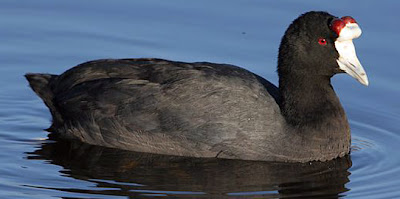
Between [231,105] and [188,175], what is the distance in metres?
0.76

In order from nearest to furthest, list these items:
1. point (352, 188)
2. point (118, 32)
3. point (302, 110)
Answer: point (352, 188) → point (302, 110) → point (118, 32)

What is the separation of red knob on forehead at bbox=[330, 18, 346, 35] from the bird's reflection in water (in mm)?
→ 1248

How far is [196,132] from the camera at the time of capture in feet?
29.5

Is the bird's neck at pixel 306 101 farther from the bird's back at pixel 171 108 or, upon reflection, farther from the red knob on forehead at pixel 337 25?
the red knob on forehead at pixel 337 25

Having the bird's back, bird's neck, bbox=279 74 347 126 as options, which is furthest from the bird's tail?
bird's neck, bbox=279 74 347 126

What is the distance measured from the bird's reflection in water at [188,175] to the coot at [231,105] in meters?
0.10

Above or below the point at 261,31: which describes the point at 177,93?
below

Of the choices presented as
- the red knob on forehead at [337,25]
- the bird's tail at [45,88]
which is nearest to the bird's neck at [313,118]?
the red knob on forehead at [337,25]

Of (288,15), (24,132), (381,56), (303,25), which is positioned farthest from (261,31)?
(24,132)

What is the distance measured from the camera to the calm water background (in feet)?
27.9

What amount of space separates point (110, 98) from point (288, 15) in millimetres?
3391

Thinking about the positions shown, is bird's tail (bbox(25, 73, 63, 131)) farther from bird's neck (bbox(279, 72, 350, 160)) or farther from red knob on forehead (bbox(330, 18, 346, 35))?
red knob on forehead (bbox(330, 18, 346, 35))

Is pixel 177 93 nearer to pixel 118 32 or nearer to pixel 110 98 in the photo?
pixel 110 98

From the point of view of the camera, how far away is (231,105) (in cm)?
897
